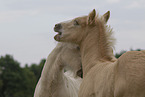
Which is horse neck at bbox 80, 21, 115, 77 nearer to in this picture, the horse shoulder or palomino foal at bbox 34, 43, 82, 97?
palomino foal at bbox 34, 43, 82, 97

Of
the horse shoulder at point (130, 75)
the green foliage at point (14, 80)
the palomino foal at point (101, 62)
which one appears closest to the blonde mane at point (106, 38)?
the palomino foal at point (101, 62)

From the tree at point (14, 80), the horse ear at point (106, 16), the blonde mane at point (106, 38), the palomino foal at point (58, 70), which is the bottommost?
the tree at point (14, 80)

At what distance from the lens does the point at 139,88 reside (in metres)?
3.50

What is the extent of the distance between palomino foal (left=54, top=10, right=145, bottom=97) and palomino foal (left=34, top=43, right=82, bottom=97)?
0.76 m

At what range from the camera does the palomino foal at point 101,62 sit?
362 centimetres

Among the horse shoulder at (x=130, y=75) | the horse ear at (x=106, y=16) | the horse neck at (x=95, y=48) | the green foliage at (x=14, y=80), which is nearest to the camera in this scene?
the horse shoulder at (x=130, y=75)

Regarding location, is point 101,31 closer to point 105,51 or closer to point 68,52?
point 105,51

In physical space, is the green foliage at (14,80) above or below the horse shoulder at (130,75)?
below

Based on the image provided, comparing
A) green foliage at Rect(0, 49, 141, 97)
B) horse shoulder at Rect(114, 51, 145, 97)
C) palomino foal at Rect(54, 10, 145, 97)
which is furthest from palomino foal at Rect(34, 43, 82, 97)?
green foliage at Rect(0, 49, 141, 97)

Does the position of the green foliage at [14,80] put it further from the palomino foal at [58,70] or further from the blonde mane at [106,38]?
the blonde mane at [106,38]

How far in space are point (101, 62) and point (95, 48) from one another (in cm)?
34

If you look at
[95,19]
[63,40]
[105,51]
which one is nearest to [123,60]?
[105,51]

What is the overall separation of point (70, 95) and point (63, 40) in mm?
1587

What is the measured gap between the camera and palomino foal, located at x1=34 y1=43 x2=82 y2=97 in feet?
20.3
